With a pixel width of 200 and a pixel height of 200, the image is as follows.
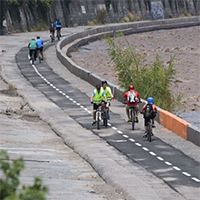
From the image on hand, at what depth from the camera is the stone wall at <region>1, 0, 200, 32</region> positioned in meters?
75.5

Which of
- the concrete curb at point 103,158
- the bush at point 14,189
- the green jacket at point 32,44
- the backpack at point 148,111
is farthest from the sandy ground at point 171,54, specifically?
the bush at point 14,189

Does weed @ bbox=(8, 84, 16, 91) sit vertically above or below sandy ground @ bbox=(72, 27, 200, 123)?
above

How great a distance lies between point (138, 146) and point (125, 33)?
61.8m

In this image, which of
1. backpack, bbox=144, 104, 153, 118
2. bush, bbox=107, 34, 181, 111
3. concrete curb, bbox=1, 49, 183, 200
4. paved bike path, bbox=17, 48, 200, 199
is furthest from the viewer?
bush, bbox=107, 34, 181, 111

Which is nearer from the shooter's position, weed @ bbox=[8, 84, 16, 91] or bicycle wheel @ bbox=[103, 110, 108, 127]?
bicycle wheel @ bbox=[103, 110, 108, 127]

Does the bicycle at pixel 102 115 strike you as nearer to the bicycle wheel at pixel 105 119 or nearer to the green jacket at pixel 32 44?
the bicycle wheel at pixel 105 119

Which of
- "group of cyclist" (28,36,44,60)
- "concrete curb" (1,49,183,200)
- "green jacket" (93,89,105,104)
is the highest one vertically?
"group of cyclist" (28,36,44,60)

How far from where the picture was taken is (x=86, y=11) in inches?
3482

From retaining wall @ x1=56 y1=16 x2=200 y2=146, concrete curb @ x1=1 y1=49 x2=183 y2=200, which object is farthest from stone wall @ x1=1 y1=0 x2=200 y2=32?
concrete curb @ x1=1 y1=49 x2=183 y2=200

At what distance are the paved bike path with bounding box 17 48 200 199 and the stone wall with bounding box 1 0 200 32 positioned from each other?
3904 cm

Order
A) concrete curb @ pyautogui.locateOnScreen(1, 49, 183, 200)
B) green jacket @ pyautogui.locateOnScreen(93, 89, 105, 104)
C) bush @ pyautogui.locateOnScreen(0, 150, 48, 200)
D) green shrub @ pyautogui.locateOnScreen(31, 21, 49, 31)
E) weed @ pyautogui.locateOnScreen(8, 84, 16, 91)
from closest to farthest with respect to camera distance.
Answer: bush @ pyautogui.locateOnScreen(0, 150, 48, 200)
concrete curb @ pyautogui.locateOnScreen(1, 49, 183, 200)
green jacket @ pyautogui.locateOnScreen(93, 89, 105, 104)
weed @ pyautogui.locateOnScreen(8, 84, 16, 91)
green shrub @ pyautogui.locateOnScreen(31, 21, 49, 31)

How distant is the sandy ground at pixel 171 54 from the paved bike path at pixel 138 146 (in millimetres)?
4201

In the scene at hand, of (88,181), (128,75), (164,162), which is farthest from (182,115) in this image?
(88,181)

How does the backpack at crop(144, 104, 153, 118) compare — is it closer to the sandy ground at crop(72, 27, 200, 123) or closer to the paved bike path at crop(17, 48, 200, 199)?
the paved bike path at crop(17, 48, 200, 199)
